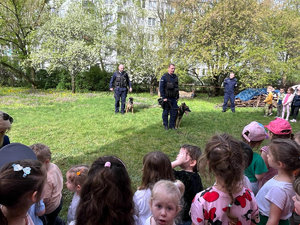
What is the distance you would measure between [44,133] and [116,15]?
18.2m

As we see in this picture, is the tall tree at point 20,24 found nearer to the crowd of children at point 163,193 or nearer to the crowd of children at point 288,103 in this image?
the crowd of children at point 288,103

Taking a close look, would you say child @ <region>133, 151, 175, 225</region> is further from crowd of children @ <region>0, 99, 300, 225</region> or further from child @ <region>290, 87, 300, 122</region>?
child @ <region>290, 87, 300, 122</region>

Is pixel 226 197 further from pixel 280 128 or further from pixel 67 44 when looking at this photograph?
pixel 67 44

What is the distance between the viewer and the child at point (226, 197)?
1.66 m

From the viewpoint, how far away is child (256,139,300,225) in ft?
5.95

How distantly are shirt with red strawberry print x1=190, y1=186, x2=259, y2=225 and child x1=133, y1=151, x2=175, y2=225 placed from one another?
474mm

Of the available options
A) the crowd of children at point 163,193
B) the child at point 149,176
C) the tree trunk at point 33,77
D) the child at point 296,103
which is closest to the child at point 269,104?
the child at point 296,103

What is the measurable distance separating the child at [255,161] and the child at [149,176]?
41.2 inches

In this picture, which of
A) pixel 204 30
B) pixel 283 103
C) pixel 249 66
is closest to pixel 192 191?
pixel 283 103

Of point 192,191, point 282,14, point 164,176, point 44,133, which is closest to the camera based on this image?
point 164,176

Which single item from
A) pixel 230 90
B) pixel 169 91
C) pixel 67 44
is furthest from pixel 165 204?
pixel 67 44

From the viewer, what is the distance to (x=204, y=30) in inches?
557

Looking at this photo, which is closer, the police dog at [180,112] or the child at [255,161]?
the child at [255,161]

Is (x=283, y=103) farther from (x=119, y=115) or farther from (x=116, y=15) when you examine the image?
(x=116, y=15)
